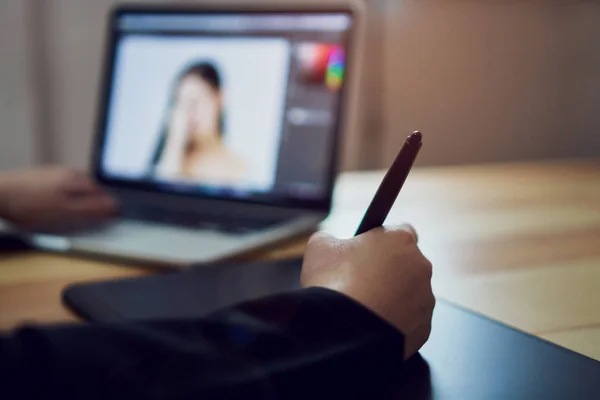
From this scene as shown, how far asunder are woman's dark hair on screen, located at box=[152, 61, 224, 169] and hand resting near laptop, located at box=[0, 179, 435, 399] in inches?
19.5

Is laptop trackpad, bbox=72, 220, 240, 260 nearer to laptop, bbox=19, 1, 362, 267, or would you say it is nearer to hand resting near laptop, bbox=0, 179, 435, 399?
laptop, bbox=19, 1, 362, 267

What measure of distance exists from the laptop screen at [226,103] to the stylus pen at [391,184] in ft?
1.28

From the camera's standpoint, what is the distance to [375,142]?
186cm

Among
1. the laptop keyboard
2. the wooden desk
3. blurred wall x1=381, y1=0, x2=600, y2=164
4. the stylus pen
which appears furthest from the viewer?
blurred wall x1=381, y1=0, x2=600, y2=164

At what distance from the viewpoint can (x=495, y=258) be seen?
2.53 ft

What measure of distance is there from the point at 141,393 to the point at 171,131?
689mm

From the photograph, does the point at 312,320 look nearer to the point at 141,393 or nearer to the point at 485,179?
the point at 141,393

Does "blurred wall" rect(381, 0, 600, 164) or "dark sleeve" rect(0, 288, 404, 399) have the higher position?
"blurred wall" rect(381, 0, 600, 164)

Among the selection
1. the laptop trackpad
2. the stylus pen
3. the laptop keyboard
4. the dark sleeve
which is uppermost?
the stylus pen

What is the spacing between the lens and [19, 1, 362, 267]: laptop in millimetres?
848

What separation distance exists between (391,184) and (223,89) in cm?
54

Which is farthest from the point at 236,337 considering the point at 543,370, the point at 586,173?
the point at 586,173

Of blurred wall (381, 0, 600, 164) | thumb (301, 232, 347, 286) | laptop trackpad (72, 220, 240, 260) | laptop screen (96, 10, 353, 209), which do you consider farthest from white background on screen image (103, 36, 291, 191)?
blurred wall (381, 0, 600, 164)

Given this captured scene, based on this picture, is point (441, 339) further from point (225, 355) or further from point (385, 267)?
point (225, 355)
